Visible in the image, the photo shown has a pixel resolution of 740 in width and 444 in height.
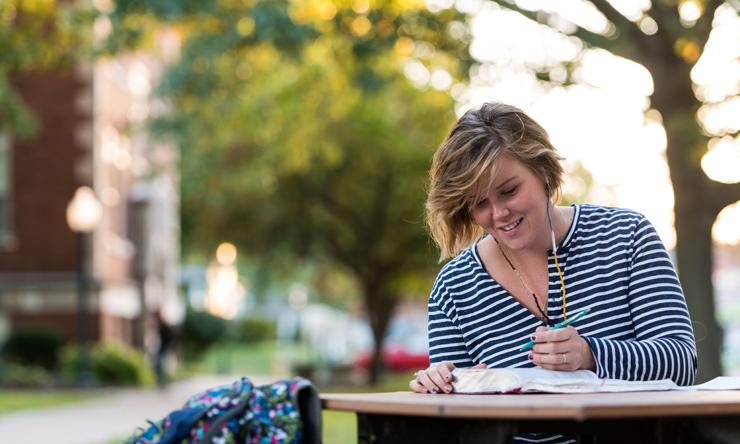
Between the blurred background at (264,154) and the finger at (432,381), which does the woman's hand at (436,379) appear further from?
the blurred background at (264,154)

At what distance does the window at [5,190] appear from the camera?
28.3 meters

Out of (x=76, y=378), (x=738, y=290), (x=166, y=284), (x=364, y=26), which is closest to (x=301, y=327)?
(x=738, y=290)

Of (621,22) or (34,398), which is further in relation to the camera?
(34,398)

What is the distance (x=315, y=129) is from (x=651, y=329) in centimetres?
2044

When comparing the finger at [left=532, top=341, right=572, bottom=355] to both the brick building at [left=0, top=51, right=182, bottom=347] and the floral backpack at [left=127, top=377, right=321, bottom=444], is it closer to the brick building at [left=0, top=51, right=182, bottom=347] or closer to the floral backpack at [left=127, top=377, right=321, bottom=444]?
the floral backpack at [left=127, top=377, right=321, bottom=444]

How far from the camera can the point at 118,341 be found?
3000 cm

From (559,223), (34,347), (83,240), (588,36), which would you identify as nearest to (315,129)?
(83,240)

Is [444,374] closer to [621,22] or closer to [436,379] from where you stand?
[436,379]

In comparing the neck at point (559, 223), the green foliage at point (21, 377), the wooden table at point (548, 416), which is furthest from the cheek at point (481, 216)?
the green foliage at point (21, 377)

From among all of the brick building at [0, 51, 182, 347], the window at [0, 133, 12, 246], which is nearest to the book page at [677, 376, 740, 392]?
the brick building at [0, 51, 182, 347]

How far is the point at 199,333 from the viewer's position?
149 feet

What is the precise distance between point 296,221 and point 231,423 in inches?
1103

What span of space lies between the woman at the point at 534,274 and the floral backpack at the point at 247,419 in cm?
45

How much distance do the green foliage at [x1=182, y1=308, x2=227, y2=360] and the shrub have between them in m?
5.24
